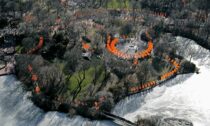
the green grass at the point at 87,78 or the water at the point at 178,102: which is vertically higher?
the green grass at the point at 87,78

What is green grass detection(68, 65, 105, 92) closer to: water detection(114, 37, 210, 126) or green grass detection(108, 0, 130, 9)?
water detection(114, 37, 210, 126)

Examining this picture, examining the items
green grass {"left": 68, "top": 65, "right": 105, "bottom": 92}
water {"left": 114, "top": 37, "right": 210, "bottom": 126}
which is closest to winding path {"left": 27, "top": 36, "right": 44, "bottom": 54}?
green grass {"left": 68, "top": 65, "right": 105, "bottom": 92}

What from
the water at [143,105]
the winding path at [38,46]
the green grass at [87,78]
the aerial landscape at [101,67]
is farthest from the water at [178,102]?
the winding path at [38,46]

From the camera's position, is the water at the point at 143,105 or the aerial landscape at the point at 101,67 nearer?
the water at the point at 143,105

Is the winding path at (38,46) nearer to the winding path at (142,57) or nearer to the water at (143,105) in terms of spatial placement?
the water at (143,105)

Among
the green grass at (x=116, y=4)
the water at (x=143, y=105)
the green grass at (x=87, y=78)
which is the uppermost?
the green grass at (x=116, y=4)

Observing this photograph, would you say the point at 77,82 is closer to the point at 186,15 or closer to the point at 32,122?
the point at 32,122

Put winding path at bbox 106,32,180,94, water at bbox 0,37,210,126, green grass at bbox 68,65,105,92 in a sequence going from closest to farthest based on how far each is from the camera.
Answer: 1. water at bbox 0,37,210,126
2. green grass at bbox 68,65,105,92
3. winding path at bbox 106,32,180,94
